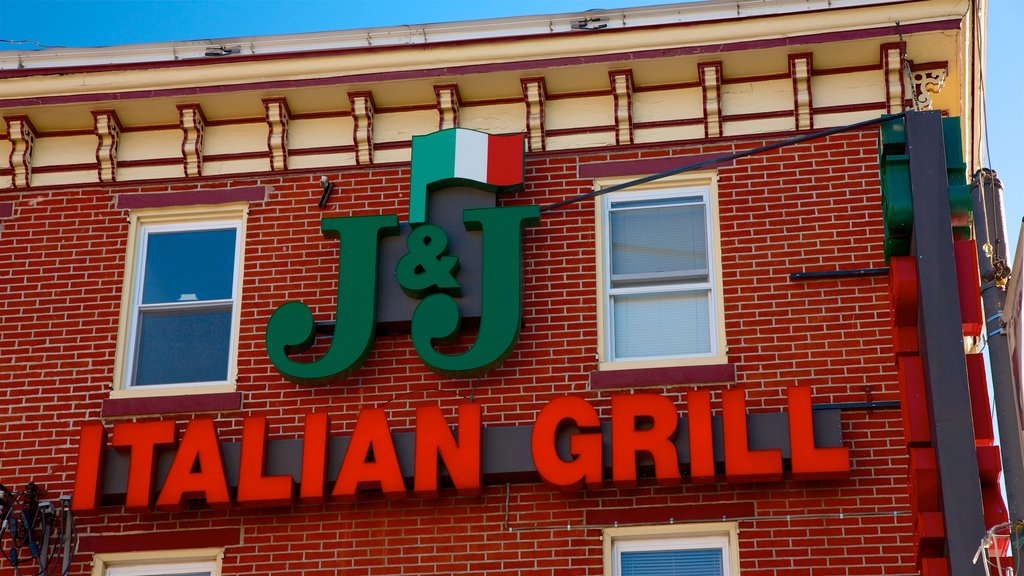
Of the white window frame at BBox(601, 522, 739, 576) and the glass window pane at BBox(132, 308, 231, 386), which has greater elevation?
the glass window pane at BBox(132, 308, 231, 386)

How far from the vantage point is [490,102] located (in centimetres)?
1359

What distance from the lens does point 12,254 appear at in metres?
13.5

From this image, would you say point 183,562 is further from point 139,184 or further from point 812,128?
point 812,128

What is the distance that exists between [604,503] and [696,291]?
2.12m

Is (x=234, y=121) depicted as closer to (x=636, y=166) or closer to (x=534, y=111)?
(x=534, y=111)

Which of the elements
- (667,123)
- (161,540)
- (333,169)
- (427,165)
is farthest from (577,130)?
(161,540)

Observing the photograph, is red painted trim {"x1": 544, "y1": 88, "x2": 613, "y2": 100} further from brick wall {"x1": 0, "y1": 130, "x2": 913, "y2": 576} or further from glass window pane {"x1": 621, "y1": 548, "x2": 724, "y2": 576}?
glass window pane {"x1": 621, "y1": 548, "x2": 724, "y2": 576}

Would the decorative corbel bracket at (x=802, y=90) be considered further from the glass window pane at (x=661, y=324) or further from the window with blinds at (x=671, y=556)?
the window with blinds at (x=671, y=556)

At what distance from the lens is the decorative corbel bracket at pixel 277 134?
13578mm

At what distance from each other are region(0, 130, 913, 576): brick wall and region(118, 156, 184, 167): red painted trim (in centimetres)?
23

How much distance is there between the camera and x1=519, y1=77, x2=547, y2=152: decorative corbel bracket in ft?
43.7

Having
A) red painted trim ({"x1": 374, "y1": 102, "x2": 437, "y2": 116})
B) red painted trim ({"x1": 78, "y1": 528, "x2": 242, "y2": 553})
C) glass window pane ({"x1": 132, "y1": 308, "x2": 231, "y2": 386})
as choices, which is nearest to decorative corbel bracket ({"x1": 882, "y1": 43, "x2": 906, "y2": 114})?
red painted trim ({"x1": 374, "y1": 102, "x2": 437, "y2": 116})

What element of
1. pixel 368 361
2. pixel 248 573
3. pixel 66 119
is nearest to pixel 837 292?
pixel 368 361

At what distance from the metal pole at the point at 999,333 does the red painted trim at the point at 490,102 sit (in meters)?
5.14
